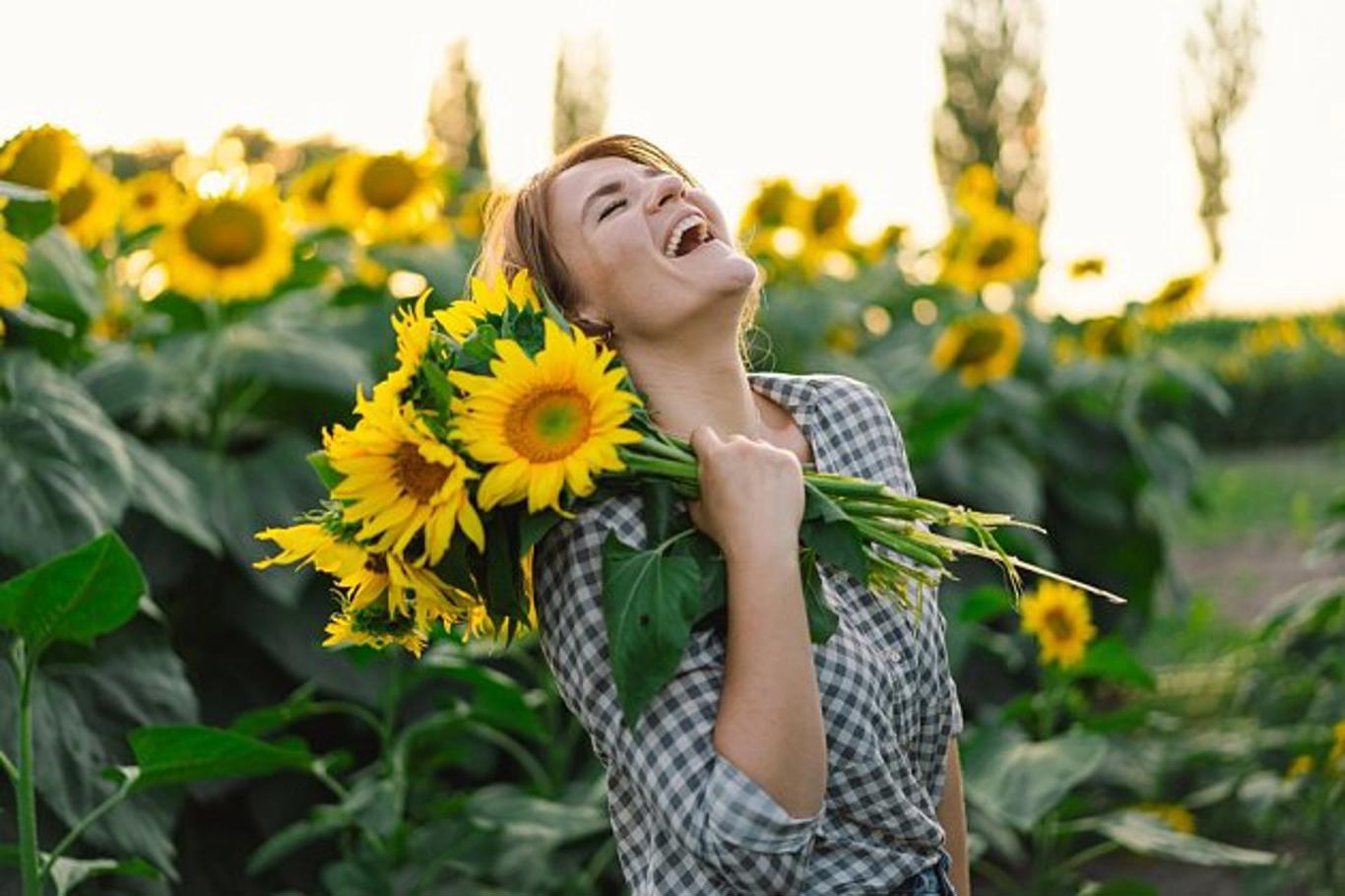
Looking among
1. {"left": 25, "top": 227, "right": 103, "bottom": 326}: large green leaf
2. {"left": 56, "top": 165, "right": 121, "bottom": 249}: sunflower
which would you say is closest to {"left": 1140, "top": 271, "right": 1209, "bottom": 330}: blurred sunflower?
{"left": 56, "top": 165, "right": 121, "bottom": 249}: sunflower

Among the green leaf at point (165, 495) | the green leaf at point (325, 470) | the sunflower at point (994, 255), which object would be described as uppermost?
the green leaf at point (325, 470)

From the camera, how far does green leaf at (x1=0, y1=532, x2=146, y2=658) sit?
2125mm

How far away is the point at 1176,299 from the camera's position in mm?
5094

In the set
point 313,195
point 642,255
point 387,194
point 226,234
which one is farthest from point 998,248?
point 642,255

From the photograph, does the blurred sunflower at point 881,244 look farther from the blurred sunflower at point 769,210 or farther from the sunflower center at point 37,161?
the sunflower center at point 37,161

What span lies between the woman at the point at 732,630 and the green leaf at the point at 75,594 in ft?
1.61

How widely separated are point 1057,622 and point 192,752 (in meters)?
1.57

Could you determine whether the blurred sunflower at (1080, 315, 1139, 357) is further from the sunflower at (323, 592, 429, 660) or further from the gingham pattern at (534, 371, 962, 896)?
the sunflower at (323, 592, 429, 660)

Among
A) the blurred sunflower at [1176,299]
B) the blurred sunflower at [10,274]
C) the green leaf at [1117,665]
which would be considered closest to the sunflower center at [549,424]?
the blurred sunflower at [10,274]

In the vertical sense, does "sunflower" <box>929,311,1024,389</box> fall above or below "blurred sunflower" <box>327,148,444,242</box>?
below

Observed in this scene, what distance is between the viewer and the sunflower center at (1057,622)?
3.36 metres

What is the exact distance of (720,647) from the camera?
1.68 meters

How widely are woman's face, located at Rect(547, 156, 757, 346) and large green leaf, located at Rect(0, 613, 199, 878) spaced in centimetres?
110

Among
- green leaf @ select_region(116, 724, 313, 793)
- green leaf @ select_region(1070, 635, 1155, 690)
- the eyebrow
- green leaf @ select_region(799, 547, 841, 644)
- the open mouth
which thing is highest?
the eyebrow
